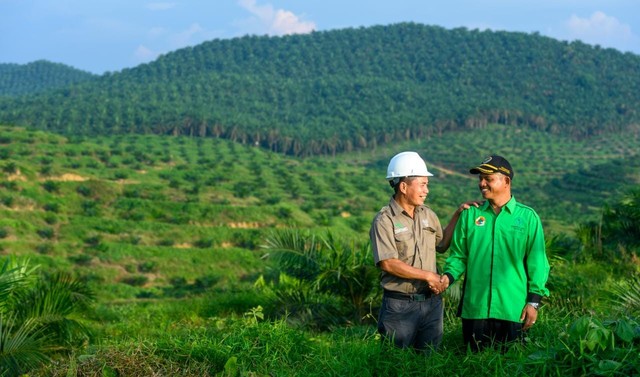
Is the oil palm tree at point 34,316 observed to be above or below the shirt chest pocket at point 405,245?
below

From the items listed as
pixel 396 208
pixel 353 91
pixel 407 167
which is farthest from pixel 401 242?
pixel 353 91

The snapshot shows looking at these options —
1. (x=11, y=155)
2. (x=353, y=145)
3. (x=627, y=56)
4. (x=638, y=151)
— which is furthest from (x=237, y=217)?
(x=627, y=56)

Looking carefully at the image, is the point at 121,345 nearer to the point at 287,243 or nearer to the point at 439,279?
the point at 439,279

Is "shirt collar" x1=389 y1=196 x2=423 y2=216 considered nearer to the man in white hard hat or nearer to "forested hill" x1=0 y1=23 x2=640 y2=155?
the man in white hard hat

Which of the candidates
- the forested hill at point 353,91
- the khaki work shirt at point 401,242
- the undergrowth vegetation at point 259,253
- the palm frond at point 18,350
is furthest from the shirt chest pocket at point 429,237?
the forested hill at point 353,91

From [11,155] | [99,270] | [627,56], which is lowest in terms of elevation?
[99,270]

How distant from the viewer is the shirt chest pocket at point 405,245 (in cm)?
464

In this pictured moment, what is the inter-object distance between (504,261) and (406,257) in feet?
2.09

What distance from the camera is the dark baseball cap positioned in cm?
436

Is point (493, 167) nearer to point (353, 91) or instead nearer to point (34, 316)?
point (34, 316)

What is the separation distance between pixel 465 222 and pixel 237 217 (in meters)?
→ 51.7

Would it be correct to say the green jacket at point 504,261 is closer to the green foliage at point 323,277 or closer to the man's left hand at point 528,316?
the man's left hand at point 528,316

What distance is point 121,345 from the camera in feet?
17.2

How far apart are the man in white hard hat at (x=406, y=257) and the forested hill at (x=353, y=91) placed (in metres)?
89.8
